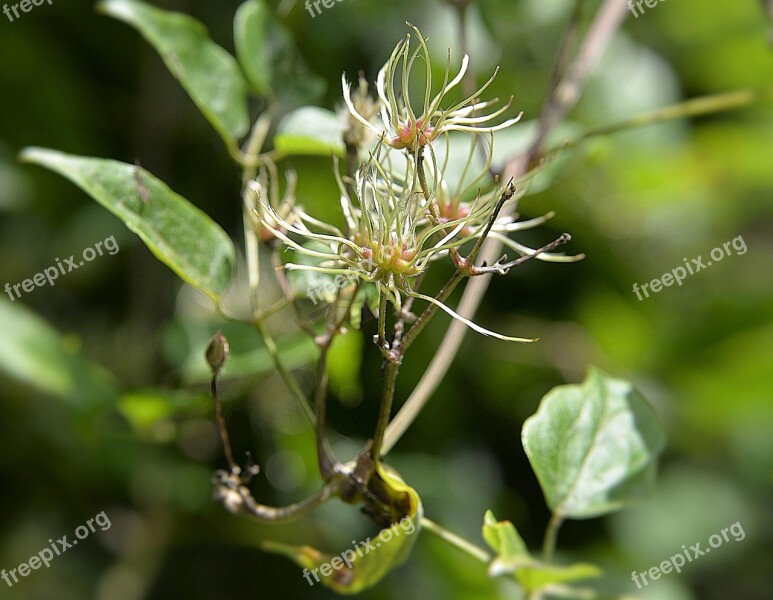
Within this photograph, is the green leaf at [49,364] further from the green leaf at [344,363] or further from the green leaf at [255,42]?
the green leaf at [255,42]

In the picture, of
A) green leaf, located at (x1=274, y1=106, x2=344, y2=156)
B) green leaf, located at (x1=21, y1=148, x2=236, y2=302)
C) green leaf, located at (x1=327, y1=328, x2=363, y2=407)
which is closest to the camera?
green leaf, located at (x1=21, y1=148, x2=236, y2=302)

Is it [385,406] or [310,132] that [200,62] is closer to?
[310,132]

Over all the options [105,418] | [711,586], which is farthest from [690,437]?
[105,418]

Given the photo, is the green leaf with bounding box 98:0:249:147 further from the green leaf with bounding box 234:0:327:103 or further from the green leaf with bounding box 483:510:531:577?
the green leaf with bounding box 483:510:531:577

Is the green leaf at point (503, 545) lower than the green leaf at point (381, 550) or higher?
lower

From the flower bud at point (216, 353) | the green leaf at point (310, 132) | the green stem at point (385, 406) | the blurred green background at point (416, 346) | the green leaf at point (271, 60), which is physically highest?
the green leaf at point (271, 60)

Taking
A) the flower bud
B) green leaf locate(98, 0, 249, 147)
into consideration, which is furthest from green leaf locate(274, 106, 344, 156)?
the flower bud

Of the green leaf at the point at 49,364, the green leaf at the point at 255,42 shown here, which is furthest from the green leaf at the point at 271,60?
the green leaf at the point at 49,364
